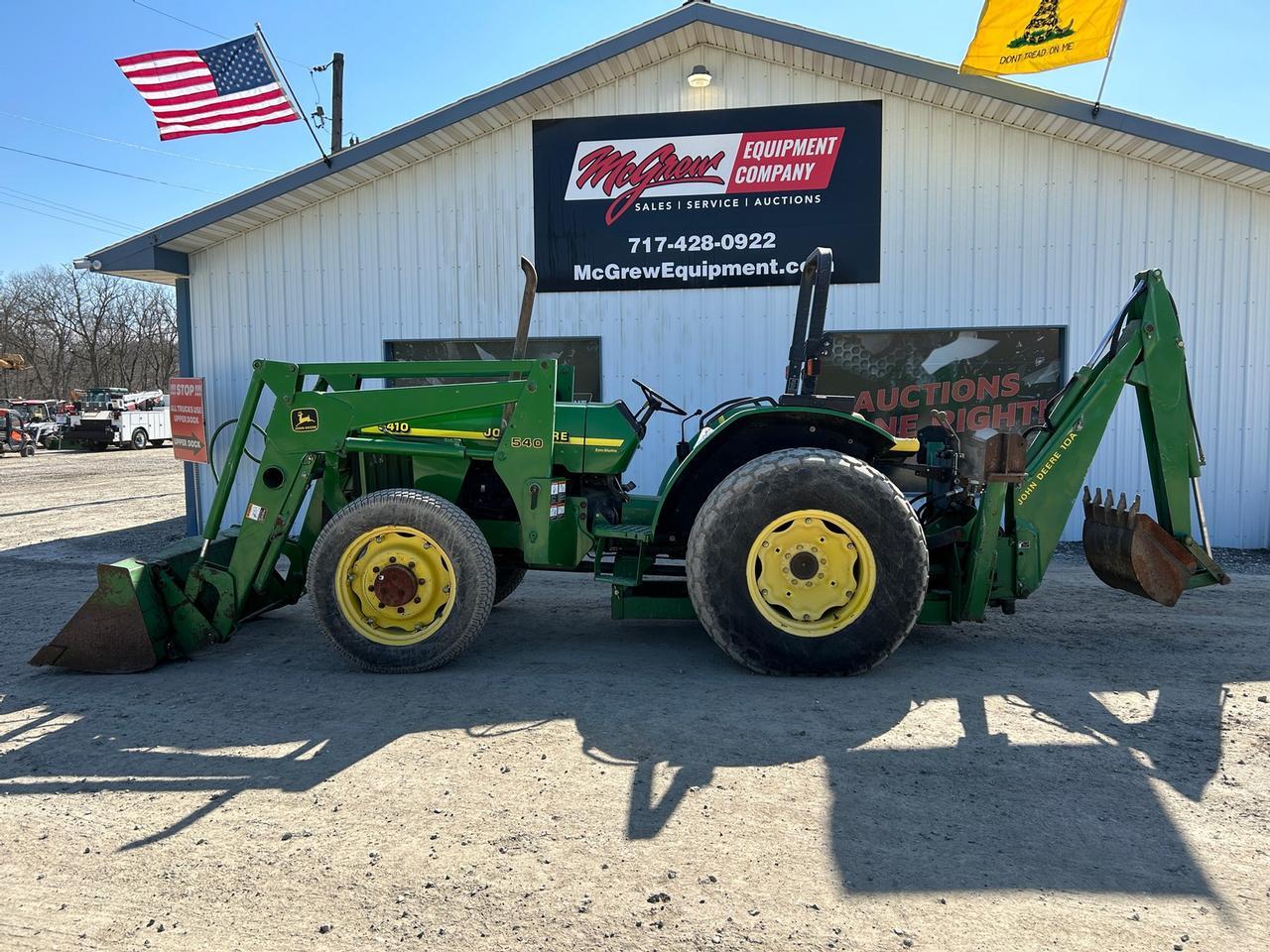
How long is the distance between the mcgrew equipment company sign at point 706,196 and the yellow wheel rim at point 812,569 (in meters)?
4.94

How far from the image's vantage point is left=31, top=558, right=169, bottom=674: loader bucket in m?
4.65

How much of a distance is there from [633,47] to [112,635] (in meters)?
6.92

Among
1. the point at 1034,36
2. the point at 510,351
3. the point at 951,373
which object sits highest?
the point at 1034,36

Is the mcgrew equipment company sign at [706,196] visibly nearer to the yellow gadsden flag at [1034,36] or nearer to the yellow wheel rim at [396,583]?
the yellow gadsden flag at [1034,36]

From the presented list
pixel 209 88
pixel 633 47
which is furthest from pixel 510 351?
pixel 209 88

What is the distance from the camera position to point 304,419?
15.9ft

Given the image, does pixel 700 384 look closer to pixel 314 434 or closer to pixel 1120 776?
pixel 314 434

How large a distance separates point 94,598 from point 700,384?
19.2 ft

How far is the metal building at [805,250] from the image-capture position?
8219 mm

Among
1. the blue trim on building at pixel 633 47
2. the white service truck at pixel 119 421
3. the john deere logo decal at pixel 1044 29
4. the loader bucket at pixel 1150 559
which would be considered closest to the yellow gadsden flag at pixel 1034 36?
the john deere logo decal at pixel 1044 29

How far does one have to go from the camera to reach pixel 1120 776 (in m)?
Answer: 3.30

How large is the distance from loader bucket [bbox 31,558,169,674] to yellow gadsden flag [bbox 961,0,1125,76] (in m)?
7.72

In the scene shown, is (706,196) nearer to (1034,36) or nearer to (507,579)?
(1034,36)

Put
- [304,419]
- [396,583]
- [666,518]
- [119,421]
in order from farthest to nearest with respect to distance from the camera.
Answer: [119,421] < [666,518] < [304,419] < [396,583]
